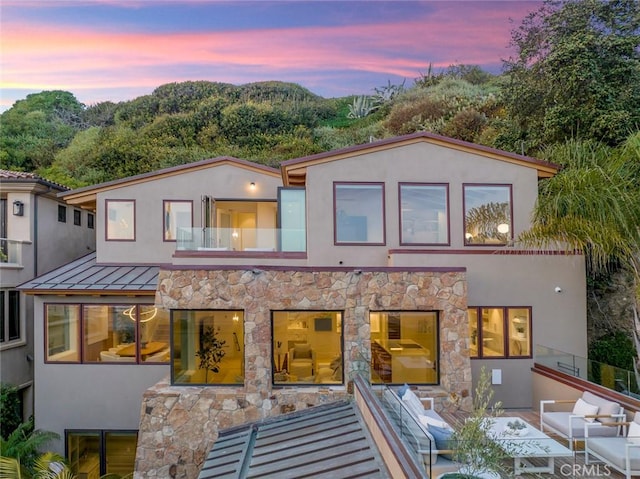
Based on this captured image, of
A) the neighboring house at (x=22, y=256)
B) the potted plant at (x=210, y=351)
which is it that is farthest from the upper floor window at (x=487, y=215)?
the neighboring house at (x=22, y=256)

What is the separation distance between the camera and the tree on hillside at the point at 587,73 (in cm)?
1470

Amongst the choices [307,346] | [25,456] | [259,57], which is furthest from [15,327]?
[259,57]

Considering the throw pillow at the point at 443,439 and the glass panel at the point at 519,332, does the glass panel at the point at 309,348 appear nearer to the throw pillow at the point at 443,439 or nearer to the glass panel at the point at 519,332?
the throw pillow at the point at 443,439

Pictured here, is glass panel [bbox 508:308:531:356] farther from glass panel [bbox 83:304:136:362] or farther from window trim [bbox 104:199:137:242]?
window trim [bbox 104:199:137:242]

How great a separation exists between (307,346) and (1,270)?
10.4 meters

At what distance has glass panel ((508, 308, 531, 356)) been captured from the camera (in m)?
10.9

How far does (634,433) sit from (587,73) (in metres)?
12.8

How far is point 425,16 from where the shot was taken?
29.0 meters

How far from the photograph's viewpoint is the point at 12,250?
44.9 feet

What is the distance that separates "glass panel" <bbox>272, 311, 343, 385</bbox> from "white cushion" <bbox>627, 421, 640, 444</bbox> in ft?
17.1

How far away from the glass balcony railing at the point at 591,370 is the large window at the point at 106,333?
10.3m

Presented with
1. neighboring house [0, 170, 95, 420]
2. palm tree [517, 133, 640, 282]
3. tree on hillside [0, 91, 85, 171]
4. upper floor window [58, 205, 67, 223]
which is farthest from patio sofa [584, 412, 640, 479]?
tree on hillside [0, 91, 85, 171]

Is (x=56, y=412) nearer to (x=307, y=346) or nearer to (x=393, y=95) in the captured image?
(x=307, y=346)

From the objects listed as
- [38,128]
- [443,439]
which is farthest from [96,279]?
[38,128]
